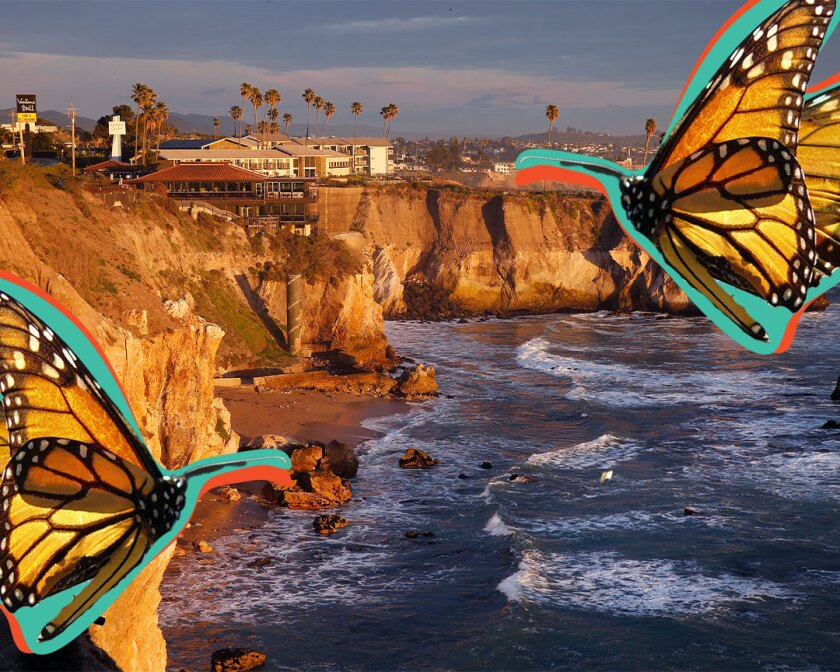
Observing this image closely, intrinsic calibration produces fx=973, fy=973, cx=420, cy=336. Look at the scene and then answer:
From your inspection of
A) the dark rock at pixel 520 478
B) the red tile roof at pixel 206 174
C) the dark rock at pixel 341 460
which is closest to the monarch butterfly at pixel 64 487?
the dark rock at pixel 520 478

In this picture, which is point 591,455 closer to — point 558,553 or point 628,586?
point 558,553

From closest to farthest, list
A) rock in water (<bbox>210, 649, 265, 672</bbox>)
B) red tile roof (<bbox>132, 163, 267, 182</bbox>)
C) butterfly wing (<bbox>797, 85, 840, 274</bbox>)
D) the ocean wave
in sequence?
butterfly wing (<bbox>797, 85, 840, 274</bbox>)
rock in water (<bbox>210, 649, 265, 672</bbox>)
the ocean wave
red tile roof (<bbox>132, 163, 267, 182</bbox>)

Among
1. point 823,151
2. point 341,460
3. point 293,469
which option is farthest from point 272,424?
point 823,151

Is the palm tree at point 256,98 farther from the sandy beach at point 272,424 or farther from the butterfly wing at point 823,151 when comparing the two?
the butterfly wing at point 823,151

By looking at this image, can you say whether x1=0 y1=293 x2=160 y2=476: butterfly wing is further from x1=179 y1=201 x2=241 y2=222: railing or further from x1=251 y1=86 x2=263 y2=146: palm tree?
x1=251 y1=86 x2=263 y2=146: palm tree

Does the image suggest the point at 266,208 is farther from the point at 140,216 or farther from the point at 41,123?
the point at 41,123

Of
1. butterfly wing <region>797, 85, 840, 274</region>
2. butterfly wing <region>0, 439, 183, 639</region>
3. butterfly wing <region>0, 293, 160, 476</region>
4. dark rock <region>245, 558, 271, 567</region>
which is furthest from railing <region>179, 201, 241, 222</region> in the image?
butterfly wing <region>797, 85, 840, 274</region>
